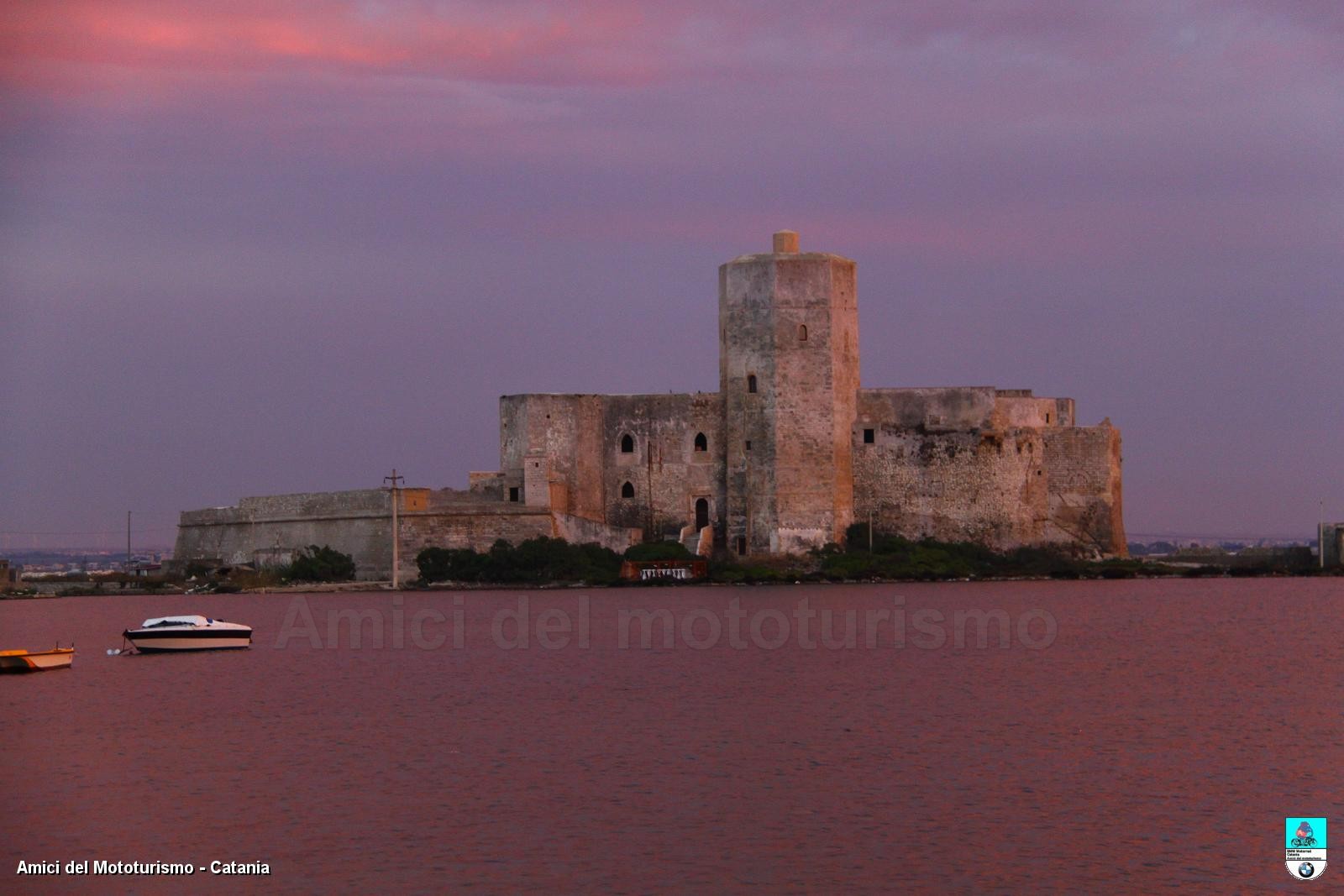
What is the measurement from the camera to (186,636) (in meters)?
30.3

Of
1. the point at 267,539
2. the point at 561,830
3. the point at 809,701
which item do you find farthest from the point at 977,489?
the point at 561,830

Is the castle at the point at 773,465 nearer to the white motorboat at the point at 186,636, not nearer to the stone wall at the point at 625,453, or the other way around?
the stone wall at the point at 625,453

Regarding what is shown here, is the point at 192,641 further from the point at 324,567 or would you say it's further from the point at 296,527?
the point at 296,527

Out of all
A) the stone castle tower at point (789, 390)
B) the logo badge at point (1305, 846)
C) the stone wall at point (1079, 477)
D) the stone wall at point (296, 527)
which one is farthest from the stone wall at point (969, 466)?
the logo badge at point (1305, 846)

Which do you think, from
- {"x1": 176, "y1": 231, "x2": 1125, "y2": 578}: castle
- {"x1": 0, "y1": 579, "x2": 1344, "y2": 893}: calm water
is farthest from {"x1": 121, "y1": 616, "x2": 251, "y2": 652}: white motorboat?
{"x1": 176, "y1": 231, "x2": 1125, "y2": 578}: castle

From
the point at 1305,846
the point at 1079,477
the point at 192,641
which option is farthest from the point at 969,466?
the point at 1305,846

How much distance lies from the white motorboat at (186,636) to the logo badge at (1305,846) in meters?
19.2

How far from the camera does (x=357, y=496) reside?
45.5 meters

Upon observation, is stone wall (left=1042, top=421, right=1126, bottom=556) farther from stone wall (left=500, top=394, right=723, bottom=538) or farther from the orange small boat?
the orange small boat

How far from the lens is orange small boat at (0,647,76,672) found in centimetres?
2738

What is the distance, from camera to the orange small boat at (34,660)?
27375 mm

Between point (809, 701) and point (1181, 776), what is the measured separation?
668 centimetres

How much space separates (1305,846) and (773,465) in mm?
31556

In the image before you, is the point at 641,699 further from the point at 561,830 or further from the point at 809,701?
the point at 561,830
